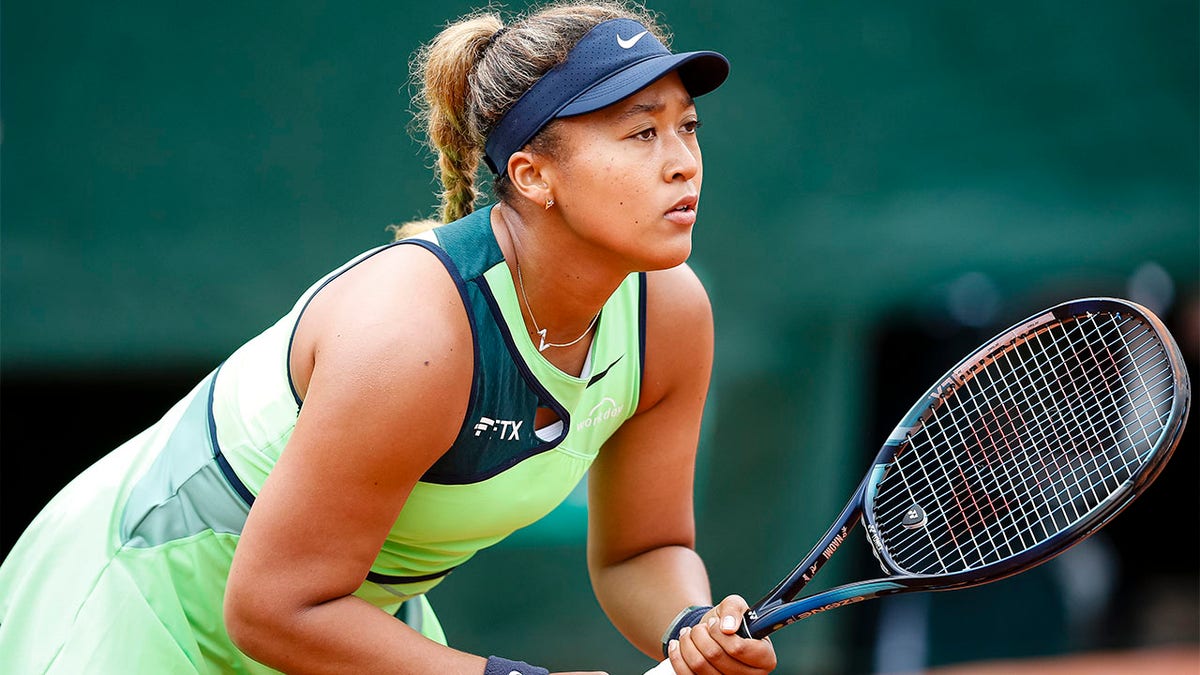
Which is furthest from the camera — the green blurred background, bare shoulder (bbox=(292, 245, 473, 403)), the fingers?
the green blurred background

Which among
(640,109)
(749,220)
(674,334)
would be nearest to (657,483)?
(674,334)

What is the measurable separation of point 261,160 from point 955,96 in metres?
2.35

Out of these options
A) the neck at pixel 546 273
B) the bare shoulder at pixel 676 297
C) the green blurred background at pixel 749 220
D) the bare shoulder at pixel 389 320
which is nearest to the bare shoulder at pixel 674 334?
the bare shoulder at pixel 676 297

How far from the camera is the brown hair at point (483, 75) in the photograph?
181cm

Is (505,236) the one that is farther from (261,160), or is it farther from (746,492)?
(746,492)

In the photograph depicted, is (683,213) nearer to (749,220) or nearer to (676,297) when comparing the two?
(676,297)

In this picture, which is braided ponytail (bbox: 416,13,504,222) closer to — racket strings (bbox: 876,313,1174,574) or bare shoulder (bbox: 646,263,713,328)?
bare shoulder (bbox: 646,263,713,328)

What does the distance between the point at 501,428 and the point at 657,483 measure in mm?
422

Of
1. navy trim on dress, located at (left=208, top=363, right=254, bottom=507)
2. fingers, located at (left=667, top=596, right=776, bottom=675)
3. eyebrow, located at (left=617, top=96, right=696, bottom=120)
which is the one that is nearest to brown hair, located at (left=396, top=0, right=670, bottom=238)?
eyebrow, located at (left=617, top=96, right=696, bottom=120)

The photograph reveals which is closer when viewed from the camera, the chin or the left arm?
the chin

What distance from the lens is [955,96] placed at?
467 cm

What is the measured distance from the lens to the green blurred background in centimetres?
389

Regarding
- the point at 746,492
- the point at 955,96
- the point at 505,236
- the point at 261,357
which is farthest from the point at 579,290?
the point at 955,96

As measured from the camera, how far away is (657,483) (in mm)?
2104
